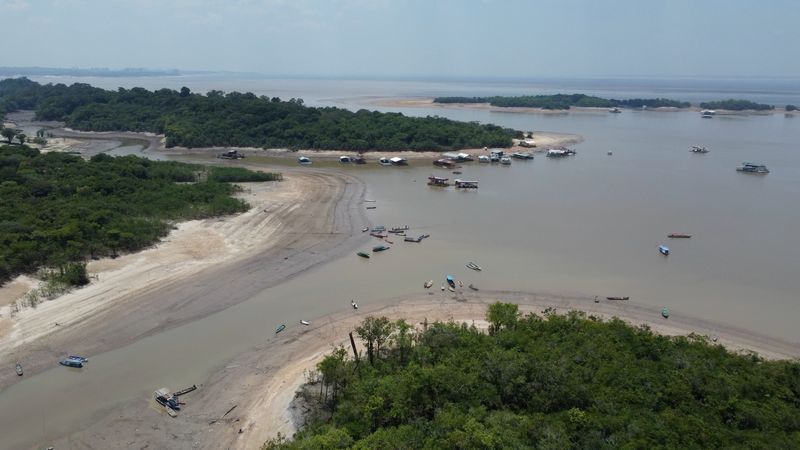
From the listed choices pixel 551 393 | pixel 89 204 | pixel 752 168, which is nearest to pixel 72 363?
pixel 551 393

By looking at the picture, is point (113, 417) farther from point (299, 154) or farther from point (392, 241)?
point (299, 154)

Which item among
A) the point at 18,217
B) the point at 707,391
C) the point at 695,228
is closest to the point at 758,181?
the point at 695,228

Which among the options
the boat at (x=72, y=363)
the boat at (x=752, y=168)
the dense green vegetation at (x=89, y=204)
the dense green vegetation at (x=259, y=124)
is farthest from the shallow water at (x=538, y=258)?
the dense green vegetation at (x=259, y=124)

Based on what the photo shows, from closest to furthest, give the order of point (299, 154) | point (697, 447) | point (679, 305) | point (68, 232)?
point (697, 447) < point (679, 305) < point (68, 232) < point (299, 154)

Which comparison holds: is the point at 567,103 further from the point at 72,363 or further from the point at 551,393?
the point at 72,363

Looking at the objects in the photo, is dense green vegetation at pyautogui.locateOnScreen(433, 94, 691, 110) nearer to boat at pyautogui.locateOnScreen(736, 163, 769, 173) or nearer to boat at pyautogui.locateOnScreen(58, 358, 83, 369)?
boat at pyautogui.locateOnScreen(736, 163, 769, 173)
